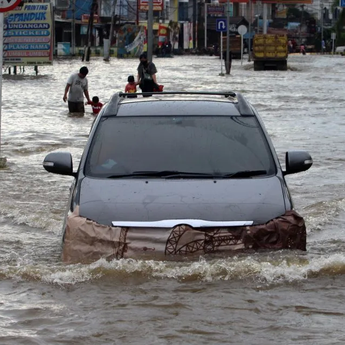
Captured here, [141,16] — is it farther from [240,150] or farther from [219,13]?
[240,150]

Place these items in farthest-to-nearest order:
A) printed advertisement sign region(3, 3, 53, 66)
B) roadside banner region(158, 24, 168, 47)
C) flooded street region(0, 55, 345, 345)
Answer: roadside banner region(158, 24, 168, 47), printed advertisement sign region(3, 3, 53, 66), flooded street region(0, 55, 345, 345)

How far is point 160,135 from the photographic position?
329 inches

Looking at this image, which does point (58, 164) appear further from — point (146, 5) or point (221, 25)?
point (146, 5)

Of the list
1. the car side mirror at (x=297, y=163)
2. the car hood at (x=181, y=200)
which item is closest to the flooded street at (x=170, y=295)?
the car hood at (x=181, y=200)

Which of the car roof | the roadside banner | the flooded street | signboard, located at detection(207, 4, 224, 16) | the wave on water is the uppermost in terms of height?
signboard, located at detection(207, 4, 224, 16)

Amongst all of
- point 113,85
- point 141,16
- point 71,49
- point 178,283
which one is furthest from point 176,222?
point 141,16

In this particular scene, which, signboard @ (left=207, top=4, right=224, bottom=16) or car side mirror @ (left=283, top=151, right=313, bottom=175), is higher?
signboard @ (left=207, top=4, right=224, bottom=16)

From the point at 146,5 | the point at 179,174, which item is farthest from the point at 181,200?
the point at 146,5

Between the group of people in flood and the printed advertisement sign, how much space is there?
1874 centimetres

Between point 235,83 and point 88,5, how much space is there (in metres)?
77.4

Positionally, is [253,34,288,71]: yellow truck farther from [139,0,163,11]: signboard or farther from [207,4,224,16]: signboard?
[207,4,224,16]: signboard

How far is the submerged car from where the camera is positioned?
24.2 feet

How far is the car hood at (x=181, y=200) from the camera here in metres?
7.38

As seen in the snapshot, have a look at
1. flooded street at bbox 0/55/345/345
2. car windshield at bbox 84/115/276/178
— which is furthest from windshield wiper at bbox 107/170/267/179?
flooded street at bbox 0/55/345/345
